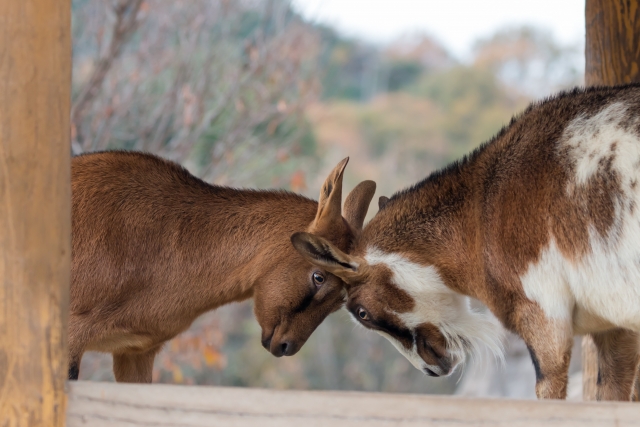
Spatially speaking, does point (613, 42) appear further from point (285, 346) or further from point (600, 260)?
point (285, 346)

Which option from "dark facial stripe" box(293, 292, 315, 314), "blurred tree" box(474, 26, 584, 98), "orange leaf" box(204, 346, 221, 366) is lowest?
"orange leaf" box(204, 346, 221, 366)

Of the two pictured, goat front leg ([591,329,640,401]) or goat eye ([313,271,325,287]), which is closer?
goat front leg ([591,329,640,401])

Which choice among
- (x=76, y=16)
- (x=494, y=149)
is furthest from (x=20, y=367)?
(x=76, y=16)

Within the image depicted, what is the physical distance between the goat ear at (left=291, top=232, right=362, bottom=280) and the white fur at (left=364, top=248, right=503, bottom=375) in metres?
0.11

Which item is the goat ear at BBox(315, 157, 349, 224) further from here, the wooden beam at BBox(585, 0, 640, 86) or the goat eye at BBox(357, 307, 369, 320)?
the wooden beam at BBox(585, 0, 640, 86)

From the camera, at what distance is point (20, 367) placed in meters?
1.98

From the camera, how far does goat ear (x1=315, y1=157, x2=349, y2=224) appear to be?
3.68 metres

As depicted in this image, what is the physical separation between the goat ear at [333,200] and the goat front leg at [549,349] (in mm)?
1102

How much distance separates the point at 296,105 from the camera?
822 cm

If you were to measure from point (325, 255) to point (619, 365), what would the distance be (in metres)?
1.51

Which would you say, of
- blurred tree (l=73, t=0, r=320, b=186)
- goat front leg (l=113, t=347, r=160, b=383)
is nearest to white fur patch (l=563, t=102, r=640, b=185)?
goat front leg (l=113, t=347, r=160, b=383)

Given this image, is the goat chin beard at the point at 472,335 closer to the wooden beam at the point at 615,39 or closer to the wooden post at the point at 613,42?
the wooden post at the point at 613,42

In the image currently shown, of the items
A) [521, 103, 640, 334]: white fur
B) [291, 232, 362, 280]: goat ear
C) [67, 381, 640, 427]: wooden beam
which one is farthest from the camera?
[291, 232, 362, 280]: goat ear

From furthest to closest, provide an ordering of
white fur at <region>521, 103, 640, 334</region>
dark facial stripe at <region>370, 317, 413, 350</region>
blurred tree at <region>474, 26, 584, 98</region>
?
blurred tree at <region>474, 26, 584, 98</region>, dark facial stripe at <region>370, 317, 413, 350</region>, white fur at <region>521, 103, 640, 334</region>
